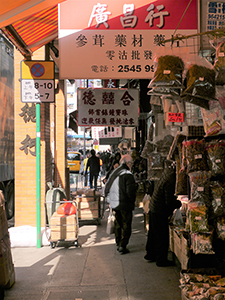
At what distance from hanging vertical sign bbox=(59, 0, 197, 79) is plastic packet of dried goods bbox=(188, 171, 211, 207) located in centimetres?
194

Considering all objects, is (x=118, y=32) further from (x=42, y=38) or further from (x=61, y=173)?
(x=61, y=173)

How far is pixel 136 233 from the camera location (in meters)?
7.97

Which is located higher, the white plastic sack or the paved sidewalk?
the white plastic sack

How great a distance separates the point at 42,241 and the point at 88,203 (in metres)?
2.14

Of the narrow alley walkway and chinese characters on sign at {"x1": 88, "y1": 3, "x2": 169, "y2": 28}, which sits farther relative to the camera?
chinese characters on sign at {"x1": 88, "y1": 3, "x2": 169, "y2": 28}

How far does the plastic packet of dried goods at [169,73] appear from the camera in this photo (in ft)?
11.0

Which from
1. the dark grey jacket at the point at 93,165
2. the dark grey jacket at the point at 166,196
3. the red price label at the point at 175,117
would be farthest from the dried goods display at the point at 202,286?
the dark grey jacket at the point at 93,165

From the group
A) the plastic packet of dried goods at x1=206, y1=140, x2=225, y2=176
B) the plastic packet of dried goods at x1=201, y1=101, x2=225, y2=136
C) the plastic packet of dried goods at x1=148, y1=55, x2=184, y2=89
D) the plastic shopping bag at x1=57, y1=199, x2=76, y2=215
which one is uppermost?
the plastic packet of dried goods at x1=148, y1=55, x2=184, y2=89

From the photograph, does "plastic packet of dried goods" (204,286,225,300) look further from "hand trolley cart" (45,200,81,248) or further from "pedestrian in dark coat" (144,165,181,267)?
"hand trolley cart" (45,200,81,248)

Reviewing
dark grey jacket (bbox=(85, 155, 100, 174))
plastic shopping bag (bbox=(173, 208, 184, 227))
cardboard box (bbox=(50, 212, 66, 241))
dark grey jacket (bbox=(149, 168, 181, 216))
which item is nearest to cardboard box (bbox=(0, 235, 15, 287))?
cardboard box (bbox=(50, 212, 66, 241))

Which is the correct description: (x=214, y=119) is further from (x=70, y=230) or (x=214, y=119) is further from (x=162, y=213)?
(x=70, y=230)

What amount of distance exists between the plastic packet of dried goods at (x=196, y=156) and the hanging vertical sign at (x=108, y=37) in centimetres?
161

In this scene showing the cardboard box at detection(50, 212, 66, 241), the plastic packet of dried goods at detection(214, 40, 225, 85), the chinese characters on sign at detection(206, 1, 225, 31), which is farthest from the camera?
the cardboard box at detection(50, 212, 66, 241)

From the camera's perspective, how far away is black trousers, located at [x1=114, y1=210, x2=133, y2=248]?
634 cm
